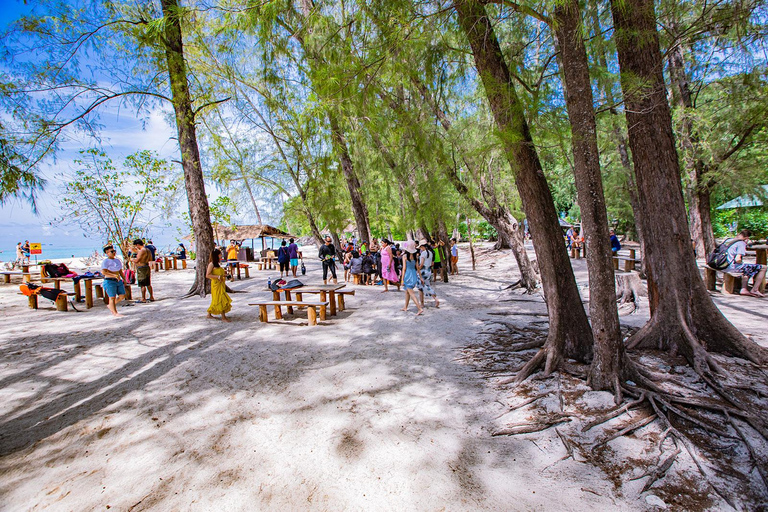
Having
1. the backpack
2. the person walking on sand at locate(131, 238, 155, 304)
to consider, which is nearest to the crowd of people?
the person walking on sand at locate(131, 238, 155, 304)

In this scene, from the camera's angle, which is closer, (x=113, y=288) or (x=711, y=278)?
(x=113, y=288)

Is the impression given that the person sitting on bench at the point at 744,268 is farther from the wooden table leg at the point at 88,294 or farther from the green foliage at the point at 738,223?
the green foliage at the point at 738,223

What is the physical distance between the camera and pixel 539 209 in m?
4.25

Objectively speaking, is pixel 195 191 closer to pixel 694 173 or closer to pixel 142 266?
pixel 142 266

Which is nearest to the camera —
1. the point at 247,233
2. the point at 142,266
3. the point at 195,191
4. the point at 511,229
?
the point at 142,266

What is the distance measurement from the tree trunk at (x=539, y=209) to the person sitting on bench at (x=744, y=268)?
675 centimetres

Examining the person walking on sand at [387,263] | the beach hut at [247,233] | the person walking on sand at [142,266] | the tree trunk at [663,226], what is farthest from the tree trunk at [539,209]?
the beach hut at [247,233]

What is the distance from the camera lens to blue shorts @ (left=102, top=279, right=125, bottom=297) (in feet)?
26.3

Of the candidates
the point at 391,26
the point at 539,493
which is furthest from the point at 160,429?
the point at 391,26

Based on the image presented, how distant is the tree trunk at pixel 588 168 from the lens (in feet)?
11.0

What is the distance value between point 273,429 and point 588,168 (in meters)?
3.68

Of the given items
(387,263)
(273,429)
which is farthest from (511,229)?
(273,429)

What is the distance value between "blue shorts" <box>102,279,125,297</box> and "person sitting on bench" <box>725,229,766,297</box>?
45.0 ft

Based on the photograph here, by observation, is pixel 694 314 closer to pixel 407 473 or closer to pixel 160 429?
pixel 407 473
